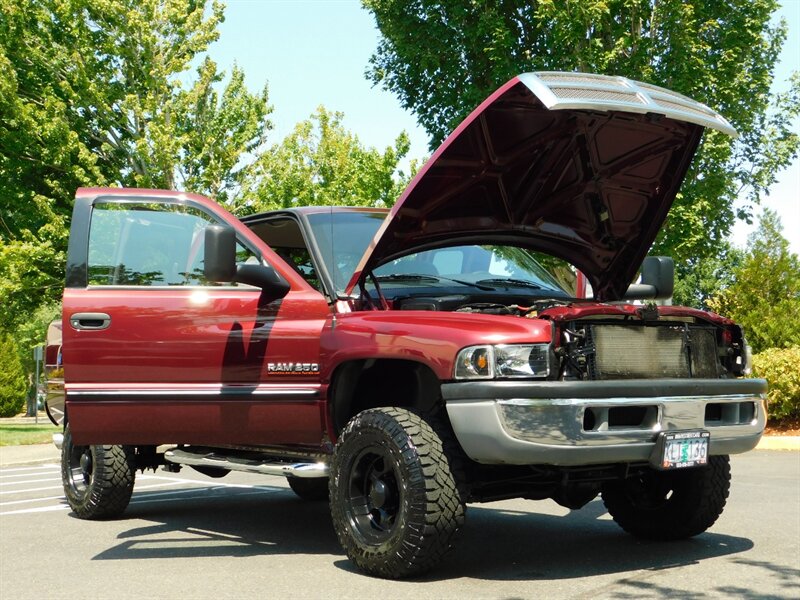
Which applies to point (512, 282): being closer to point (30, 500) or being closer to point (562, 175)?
point (562, 175)

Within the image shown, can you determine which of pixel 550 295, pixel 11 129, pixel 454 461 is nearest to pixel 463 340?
pixel 454 461

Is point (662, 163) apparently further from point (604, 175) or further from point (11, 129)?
point (11, 129)

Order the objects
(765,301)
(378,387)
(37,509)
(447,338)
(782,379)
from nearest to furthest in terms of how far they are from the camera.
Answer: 1. (447,338)
2. (378,387)
3. (37,509)
4. (782,379)
5. (765,301)

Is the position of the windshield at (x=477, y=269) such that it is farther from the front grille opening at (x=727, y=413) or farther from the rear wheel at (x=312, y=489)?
the rear wheel at (x=312, y=489)

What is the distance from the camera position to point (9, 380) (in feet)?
124

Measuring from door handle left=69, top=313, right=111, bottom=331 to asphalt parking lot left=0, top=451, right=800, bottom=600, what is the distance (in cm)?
139

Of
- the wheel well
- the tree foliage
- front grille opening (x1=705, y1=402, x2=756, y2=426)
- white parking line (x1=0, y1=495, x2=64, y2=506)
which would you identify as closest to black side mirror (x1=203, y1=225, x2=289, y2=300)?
the wheel well

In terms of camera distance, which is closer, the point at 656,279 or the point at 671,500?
the point at 671,500

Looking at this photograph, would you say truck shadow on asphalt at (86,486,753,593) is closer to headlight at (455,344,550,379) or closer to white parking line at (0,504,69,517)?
white parking line at (0,504,69,517)

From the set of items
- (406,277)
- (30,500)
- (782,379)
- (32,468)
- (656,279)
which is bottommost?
(32,468)

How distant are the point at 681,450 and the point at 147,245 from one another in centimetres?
354

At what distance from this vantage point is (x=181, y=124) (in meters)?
24.3

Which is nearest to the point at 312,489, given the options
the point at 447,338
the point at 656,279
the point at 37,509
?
the point at 37,509

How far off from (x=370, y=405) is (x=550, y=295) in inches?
56.2
